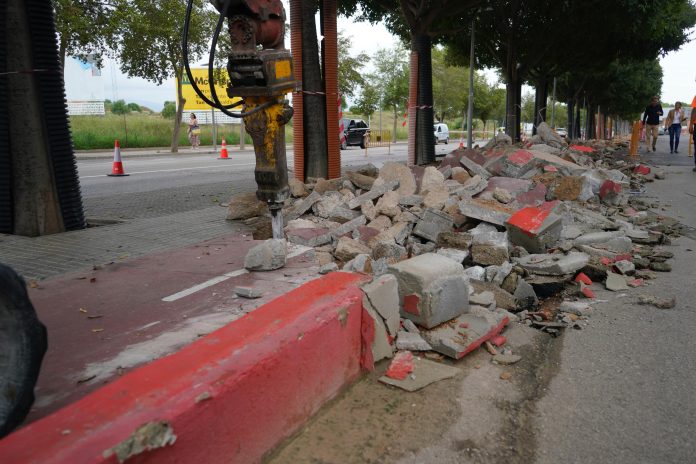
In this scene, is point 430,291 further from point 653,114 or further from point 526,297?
point 653,114

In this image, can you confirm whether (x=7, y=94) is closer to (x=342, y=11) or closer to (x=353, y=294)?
(x=353, y=294)

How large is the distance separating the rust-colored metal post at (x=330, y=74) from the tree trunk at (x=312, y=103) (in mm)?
91

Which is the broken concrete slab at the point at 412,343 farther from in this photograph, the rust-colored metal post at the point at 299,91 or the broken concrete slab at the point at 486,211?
the rust-colored metal post at the point at 299,91

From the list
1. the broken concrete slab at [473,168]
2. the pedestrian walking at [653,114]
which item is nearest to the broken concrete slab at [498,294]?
the broken concrete slab at [473,168]

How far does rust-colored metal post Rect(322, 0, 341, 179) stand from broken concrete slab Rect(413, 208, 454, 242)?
4.26 meters

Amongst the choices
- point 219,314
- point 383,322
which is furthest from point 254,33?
point 383,322

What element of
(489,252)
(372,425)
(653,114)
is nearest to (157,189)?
(489,252)

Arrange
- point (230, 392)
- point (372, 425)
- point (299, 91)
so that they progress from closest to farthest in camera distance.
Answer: point (230, 392)
point (372, 425)
point (299, 91)

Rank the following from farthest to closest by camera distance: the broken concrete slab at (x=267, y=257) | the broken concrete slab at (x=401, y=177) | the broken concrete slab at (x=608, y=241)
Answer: the broken concrete slab at (x=401, y=177) < the broken concrete slab at (x=608, y=241) < the broken concrete slab at (x=267, y=257)

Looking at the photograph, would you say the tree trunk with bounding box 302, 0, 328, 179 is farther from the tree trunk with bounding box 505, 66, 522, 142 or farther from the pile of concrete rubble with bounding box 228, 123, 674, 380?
the tree trunk with bounding box 505, 66, 522, 142

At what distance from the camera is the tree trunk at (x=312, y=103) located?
30.0 feet

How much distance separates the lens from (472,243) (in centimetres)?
524

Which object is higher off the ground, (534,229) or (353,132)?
(353,132)

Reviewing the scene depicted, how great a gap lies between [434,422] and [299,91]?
7164 millimetres
